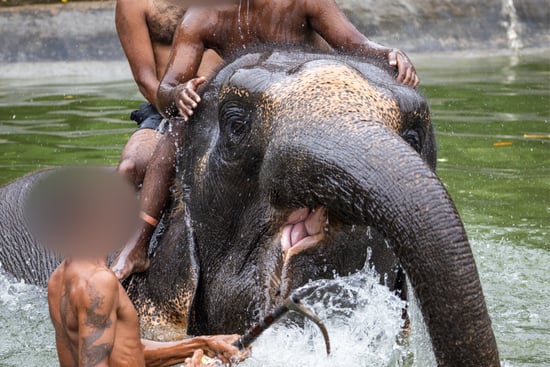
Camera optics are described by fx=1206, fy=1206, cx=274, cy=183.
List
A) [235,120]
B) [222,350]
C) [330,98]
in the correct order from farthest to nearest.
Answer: [235,120], [330,98], [222,350]

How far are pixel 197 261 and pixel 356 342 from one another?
0.79m

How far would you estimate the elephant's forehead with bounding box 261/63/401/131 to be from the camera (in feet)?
13.6

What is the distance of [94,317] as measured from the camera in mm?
3635

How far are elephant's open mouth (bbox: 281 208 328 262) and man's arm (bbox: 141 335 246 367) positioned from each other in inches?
20.0

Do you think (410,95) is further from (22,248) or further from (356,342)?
(22,248)

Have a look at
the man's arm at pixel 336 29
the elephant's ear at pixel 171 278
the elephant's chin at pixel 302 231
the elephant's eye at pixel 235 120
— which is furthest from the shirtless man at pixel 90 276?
the man's arm at pixel 336 29

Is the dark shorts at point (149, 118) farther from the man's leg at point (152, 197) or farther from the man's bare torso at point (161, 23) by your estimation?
the man's leg at point (152, 197)

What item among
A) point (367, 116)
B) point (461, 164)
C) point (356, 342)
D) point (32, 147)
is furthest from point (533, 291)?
point (32, 147)

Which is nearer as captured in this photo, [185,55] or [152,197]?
[185,55]

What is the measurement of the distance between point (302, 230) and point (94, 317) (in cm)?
112

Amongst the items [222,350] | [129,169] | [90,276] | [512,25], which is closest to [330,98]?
[222,350]

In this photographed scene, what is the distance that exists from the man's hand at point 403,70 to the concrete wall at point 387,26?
421 inches

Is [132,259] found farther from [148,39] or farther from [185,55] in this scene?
[148,39]

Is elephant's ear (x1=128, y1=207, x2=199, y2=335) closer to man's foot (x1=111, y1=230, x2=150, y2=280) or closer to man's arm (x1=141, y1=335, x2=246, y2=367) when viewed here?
man's foot (x1=111, y1=230, x2=150, y2=280)
